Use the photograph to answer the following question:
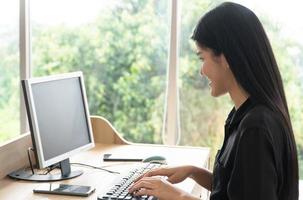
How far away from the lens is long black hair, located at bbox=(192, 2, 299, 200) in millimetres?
1369

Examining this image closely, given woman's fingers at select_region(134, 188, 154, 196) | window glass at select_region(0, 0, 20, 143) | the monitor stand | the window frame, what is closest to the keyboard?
woman's fingers at select_region(134, 188, 154, 196)

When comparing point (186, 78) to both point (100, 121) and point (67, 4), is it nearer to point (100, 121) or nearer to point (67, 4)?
point (100, 121)

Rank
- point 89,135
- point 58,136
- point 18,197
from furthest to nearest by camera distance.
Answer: point 89,135, point 58,136, point 18,197

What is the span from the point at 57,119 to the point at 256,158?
2.96 feet

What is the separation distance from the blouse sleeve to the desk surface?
55 cm

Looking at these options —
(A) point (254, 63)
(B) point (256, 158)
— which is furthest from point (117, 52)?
(B) point (256, 158)

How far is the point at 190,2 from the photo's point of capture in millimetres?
2947

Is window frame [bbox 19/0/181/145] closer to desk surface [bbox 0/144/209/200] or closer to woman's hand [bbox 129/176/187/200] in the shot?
desk surface [bbox 0/144/209/200]

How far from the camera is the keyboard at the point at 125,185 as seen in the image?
1557 mm

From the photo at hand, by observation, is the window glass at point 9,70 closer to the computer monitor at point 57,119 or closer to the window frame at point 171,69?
the window frame at point 171,69

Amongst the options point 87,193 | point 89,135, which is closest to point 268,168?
point 87,193

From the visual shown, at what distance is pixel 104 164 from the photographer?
7.22 ft

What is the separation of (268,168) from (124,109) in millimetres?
1896

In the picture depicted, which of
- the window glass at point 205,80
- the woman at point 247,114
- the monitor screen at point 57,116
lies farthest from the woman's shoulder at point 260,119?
the window glass at point 205,80
